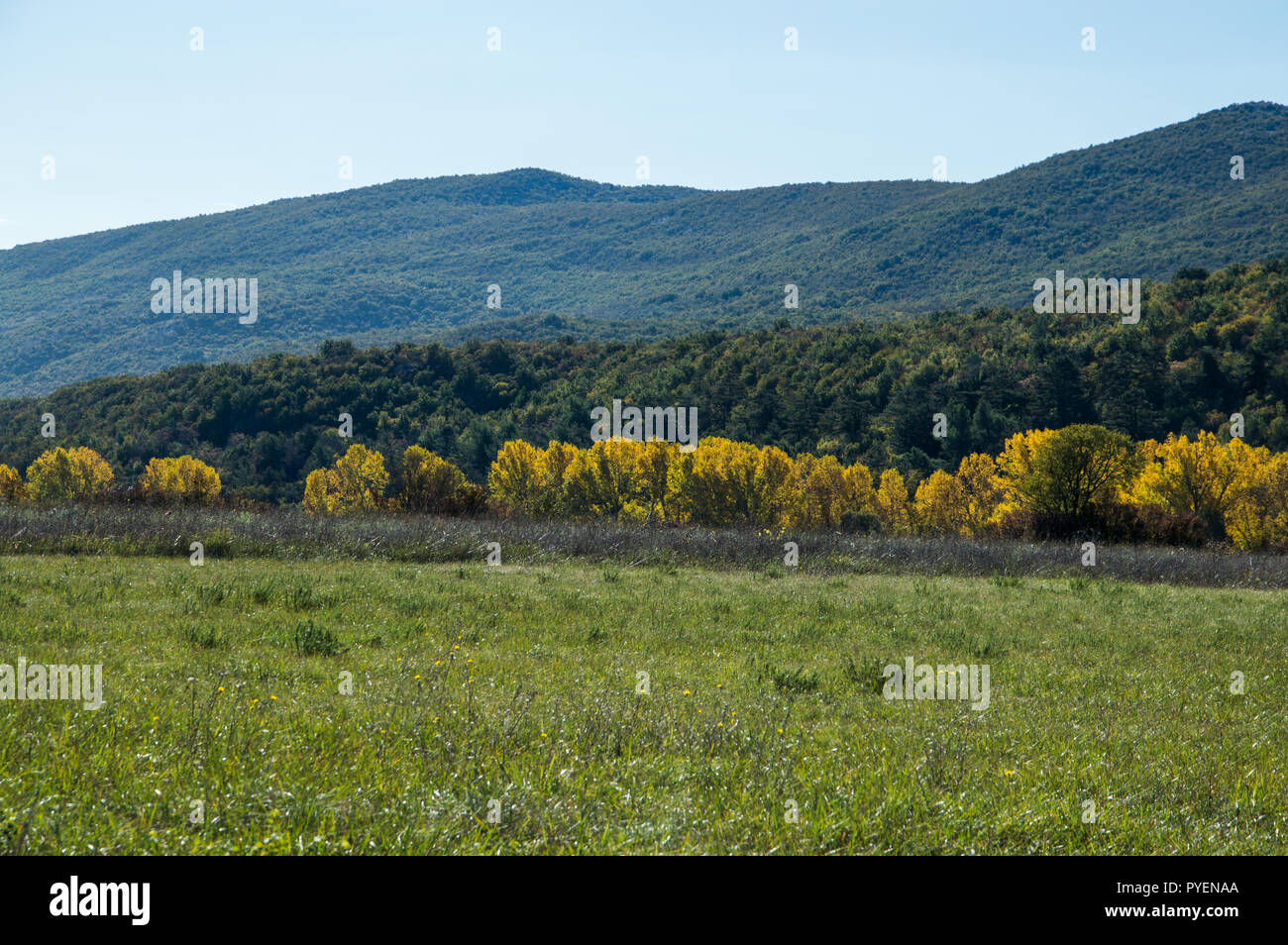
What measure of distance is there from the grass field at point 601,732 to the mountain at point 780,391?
83788 mm

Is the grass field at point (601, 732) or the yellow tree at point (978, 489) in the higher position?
the grass field at point (601, 732)

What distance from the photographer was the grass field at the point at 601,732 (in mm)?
5418

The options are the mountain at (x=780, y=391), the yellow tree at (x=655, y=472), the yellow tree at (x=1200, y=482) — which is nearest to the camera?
the yellow tree at (x=1200, y=482)

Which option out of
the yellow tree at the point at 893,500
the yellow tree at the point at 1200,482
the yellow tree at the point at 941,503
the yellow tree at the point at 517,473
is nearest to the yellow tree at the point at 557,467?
the yellow tree at the point at 517,473

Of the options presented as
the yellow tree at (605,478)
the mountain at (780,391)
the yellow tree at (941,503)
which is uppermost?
the mountain at (780,391)

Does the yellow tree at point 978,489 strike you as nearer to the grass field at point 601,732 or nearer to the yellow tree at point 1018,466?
the yellow tree at point 1018,466

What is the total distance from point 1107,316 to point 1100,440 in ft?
236

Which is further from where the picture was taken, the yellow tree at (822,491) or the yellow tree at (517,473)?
the yellow tree at (517,473)

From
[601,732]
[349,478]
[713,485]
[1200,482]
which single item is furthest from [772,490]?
[601,732]

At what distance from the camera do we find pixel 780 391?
11544cm

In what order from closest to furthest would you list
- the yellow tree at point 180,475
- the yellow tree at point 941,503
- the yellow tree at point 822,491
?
the yellow tree at point 822,491
the yellow tree at point 180,475
the yellow tree at point 941,503

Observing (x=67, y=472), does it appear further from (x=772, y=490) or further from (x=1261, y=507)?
(x=1261, y=507)
